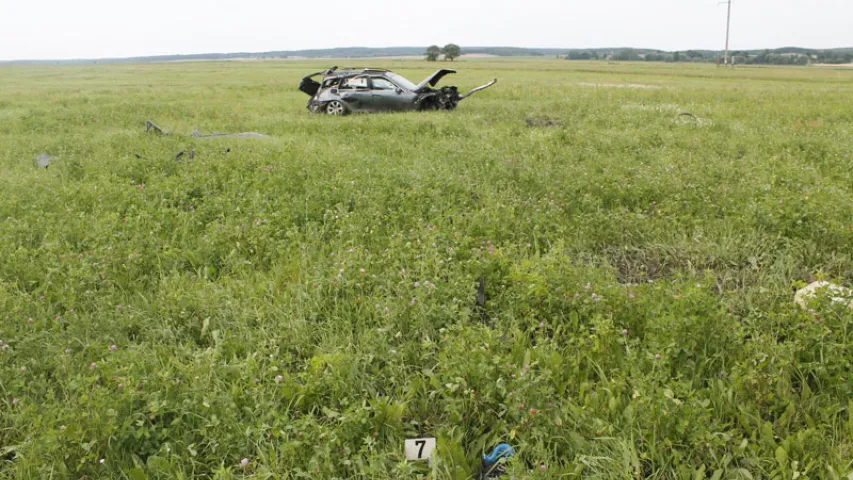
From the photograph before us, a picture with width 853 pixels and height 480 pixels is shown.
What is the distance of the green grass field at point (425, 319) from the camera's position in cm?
304

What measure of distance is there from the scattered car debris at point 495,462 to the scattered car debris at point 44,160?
33.1ft

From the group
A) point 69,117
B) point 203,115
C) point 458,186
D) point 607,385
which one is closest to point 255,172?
point 458,186

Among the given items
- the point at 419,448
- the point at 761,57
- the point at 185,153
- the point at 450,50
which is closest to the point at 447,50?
the point at 450,50

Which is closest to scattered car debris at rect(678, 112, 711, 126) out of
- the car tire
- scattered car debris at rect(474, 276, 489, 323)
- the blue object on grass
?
the car tire

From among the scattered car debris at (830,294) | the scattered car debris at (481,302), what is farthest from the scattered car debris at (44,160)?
the scattered car debris at (830,294)

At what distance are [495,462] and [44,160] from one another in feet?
34.7

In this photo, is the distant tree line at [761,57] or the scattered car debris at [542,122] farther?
the distant tree line at [761,57]

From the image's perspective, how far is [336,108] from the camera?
1714 centimetres

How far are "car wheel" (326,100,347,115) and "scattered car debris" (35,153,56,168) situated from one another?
8.09m

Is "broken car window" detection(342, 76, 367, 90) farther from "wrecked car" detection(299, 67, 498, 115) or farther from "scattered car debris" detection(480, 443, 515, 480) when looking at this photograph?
"scattered car debris" detection(480, 443, 515, 480)

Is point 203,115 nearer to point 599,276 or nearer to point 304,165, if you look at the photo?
point 304,165

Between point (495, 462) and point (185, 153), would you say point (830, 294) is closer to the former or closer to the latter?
point (495, 462)

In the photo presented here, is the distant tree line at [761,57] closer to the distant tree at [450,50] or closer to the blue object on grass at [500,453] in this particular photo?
the distant tree at [450,50]

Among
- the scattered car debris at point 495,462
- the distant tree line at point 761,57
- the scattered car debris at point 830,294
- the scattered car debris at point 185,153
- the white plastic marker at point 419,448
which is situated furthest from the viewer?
the distant tree line at point 761,57
